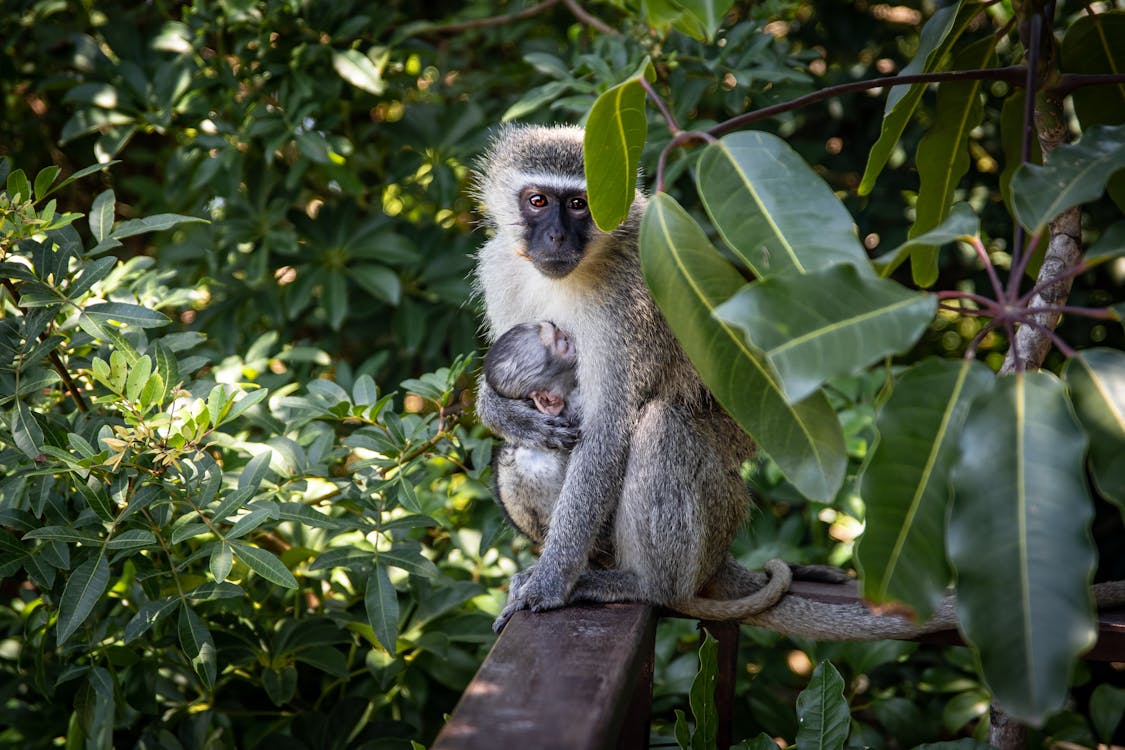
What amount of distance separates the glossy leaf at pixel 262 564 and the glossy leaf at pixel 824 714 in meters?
1.38

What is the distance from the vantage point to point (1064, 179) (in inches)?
75.0

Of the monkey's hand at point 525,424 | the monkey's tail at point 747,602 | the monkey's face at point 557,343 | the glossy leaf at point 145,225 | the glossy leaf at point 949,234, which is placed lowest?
the monkey's tail at point 747,602

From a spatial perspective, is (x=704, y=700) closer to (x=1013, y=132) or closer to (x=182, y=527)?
(x=182, y=527)

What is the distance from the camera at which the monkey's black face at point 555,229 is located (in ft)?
10.7

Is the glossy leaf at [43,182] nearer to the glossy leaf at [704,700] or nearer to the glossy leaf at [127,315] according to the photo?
the glossy leaf at [127,315]

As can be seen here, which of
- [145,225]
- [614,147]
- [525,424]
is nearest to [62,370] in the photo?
[145,225]

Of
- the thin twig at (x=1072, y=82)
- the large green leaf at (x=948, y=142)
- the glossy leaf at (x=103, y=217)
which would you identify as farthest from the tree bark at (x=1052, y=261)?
the glossy leaf at (x=103, y=217)

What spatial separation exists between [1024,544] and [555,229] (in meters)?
2.00

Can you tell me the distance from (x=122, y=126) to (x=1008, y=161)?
3514mm

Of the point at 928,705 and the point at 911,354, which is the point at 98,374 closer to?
the point at 928,705

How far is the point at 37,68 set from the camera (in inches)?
192

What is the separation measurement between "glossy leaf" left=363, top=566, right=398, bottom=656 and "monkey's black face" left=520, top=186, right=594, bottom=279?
3.63 ft

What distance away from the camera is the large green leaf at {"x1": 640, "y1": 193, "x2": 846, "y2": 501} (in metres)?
1.92

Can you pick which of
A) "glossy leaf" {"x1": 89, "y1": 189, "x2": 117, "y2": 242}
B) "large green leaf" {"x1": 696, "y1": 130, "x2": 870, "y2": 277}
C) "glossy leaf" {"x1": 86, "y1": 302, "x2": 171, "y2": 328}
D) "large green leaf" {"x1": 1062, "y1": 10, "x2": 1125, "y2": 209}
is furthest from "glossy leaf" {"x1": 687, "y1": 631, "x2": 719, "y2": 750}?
"glossy leaf" {"x1": 89, "y1": 189, "x2": 117, "y2": 242}
